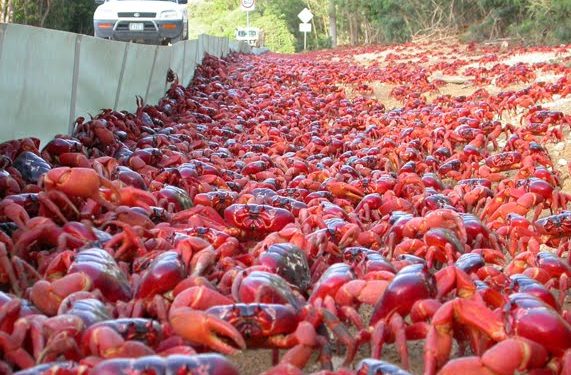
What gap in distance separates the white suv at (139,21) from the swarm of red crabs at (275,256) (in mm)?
11818

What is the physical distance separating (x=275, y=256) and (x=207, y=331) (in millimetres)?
1153

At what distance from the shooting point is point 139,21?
68.9ft

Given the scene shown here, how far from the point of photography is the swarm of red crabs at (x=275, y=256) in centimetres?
259

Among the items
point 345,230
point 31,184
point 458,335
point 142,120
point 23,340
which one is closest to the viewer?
point 23,340

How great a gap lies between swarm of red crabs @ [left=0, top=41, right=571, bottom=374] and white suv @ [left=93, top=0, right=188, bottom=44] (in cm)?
1182

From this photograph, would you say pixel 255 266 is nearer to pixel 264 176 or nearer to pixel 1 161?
pixel 1 161

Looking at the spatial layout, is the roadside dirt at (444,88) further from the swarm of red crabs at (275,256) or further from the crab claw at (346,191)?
the crab claw at (346,191)

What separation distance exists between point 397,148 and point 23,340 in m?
7.06

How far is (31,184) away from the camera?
5172mm

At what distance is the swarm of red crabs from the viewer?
8.49 ft

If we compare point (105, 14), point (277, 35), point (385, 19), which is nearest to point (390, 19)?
point (385, 19)

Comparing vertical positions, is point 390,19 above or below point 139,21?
above

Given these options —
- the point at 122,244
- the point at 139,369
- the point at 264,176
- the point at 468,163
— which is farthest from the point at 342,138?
the point at 139,369

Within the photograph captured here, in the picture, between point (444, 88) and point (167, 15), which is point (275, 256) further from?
point (167, 15)
